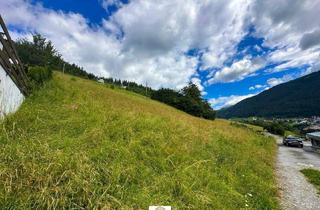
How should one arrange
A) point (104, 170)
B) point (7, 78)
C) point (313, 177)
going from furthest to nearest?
point (313, 177) < point (7, 78) < point (104, 170)

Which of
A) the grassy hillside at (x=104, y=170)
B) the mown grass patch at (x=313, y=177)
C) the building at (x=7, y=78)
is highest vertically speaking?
the building at (x=7, y=78)

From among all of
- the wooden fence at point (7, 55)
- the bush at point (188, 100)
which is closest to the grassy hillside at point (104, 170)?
the wooden fence at point (7, 55)

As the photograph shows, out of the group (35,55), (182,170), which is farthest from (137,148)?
(35,55)

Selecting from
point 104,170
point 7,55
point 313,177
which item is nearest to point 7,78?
point 7,55

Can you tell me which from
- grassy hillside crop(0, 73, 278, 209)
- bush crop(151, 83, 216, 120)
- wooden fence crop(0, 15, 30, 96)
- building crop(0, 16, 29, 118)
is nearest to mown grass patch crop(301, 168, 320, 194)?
grassy hillside crop(0, 73, 278, 209)

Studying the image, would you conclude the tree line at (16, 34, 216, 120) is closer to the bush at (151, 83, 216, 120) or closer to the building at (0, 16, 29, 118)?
the bush at (151, 83, 216, 120)

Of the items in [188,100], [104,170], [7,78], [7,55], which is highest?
[188,100]

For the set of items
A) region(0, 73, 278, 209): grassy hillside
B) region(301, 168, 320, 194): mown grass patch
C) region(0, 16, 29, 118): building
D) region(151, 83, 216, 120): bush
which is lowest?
region(301, 168, 320, 194): mown grass patch

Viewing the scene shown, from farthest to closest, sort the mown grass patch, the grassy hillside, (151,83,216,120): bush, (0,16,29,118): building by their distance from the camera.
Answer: (151,83,216,120): bush → the mown grass patch → (0,16,29,118): building → the grassy hillside

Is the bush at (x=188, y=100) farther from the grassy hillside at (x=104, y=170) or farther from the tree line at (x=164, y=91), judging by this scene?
the grassy hillside at (x=104, y=170)

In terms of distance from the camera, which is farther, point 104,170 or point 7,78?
point 7,78

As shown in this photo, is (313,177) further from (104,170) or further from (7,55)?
(7,55)

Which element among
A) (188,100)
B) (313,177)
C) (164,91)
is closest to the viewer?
(313,177)

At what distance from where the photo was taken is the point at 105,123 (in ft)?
28.7
